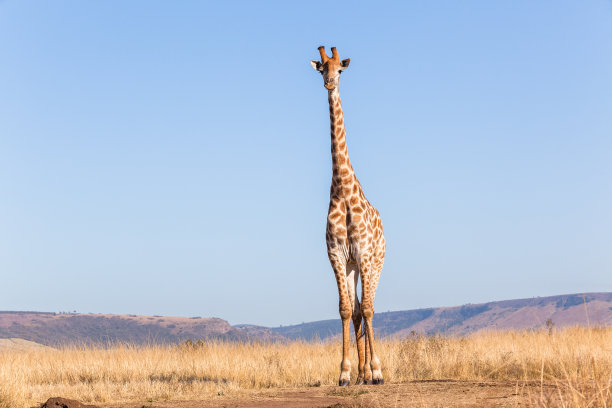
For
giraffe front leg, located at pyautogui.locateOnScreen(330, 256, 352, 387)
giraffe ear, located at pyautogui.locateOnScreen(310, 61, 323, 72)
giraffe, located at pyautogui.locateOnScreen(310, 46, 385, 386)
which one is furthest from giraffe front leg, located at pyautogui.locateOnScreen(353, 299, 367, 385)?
giraffe ear, located at pyautogui.locateOnScreen(310, 61, 323, 72)

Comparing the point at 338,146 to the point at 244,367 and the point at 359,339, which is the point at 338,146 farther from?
the point at 244,367

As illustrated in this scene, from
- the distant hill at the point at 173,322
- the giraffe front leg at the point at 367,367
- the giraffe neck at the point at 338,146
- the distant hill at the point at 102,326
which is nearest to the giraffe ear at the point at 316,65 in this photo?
A: the giraffe neck at the point at 338,146

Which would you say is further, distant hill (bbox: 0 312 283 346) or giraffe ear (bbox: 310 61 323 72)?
distant hill (bbox: 0 312 283 346)

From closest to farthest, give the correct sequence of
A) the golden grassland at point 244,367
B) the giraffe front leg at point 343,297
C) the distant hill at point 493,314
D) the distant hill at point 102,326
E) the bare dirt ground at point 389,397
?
the bare dirt ground at point 389,397
the giraffe front leg at point 343,297
the golden grassland at point 244,367
the distant hill at point 102,326
the distant hill at point 493,314

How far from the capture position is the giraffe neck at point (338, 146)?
11711 mm

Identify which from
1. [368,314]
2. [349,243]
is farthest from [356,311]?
[349,243]

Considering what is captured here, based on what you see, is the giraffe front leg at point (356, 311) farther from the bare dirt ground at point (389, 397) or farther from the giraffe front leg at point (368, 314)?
the bare dirt ground at point (389, 397)

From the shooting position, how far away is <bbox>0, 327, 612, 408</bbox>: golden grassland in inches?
455

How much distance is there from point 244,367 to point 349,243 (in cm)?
405

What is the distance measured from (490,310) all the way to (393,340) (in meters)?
86.7

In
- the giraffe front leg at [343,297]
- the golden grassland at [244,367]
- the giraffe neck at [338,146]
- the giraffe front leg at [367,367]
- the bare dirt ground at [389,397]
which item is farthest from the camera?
the giraffe neck at [338,146]

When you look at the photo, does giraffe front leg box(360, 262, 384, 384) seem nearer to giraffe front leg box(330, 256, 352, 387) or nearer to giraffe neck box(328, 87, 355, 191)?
giraffe front leg box(330, 256, 352, 387)

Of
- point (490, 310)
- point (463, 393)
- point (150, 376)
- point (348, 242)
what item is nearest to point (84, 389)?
point (150, 376)

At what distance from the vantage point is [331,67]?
11.5m
